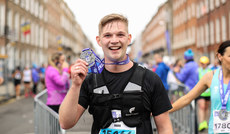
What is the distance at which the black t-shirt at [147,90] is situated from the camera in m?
2.14

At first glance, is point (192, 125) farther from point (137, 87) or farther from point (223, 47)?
point (137, 87)

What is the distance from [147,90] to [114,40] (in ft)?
1.42

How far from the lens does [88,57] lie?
6.31 ft

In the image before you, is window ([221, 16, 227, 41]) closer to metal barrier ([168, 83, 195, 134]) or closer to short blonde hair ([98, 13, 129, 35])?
metal barrier ([168, 83, 195, 134])

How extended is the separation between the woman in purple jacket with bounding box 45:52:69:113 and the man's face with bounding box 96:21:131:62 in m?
3.72

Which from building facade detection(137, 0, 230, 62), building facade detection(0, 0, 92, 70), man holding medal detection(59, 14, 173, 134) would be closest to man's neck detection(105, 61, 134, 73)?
man holding medal detection(59, 14, 173, 134)

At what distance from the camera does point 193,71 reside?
7.66m

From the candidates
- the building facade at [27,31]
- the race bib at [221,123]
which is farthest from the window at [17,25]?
the race bib at [221,123]

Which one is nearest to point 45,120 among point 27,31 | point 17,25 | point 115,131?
point 115,131

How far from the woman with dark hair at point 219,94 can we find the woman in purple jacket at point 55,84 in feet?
9.92

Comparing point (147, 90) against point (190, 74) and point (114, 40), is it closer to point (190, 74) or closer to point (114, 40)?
point (114, 40)

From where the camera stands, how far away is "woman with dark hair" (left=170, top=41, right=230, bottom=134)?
10.9ft

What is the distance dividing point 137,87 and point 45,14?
41895 millimetres

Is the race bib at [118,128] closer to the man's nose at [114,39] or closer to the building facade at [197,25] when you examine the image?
the man's nose at [114,39]
